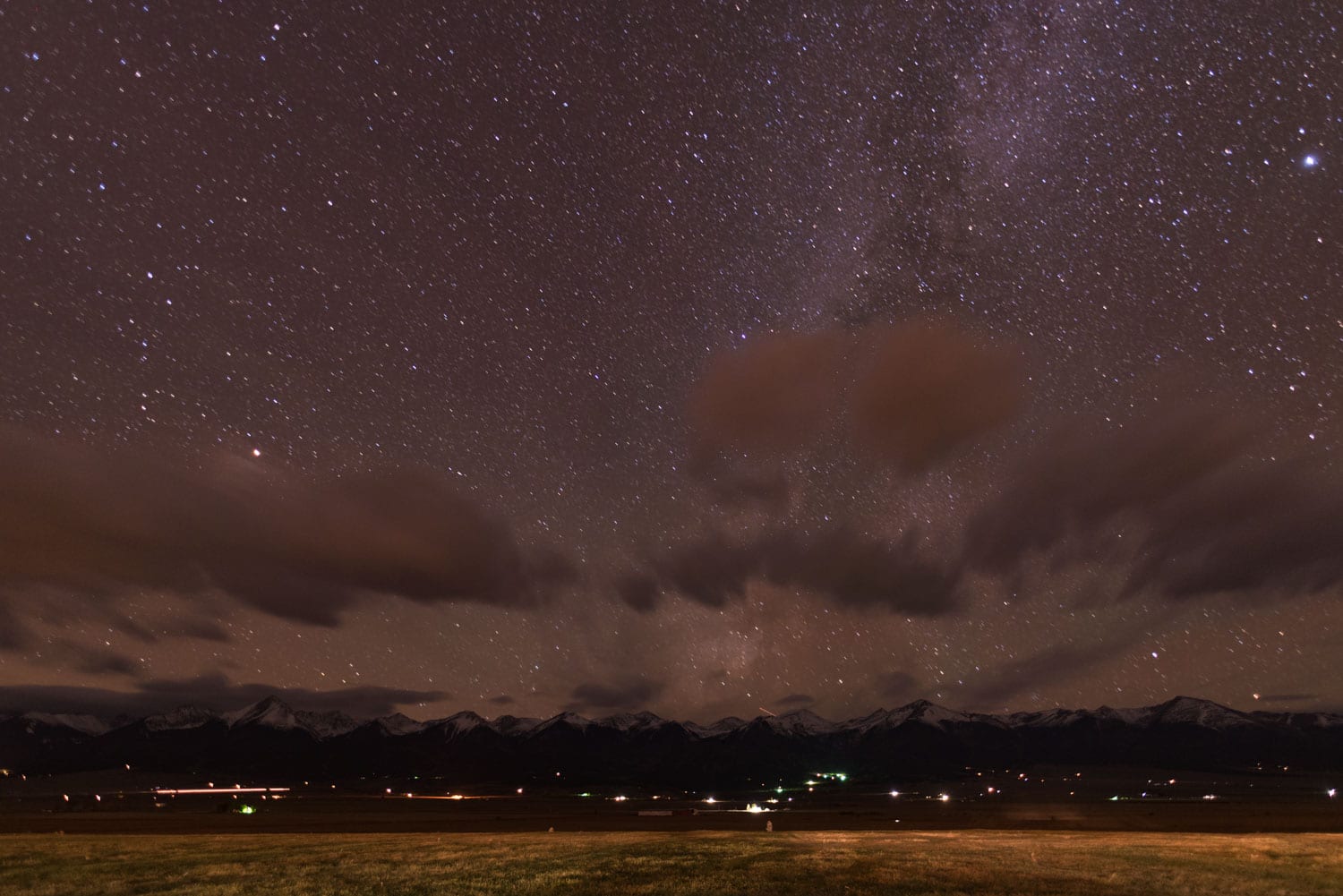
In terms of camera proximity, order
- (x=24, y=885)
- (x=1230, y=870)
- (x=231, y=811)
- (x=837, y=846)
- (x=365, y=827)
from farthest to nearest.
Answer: (x=231, y=811)
(x=365, y=827)
(x=837, y=846)
(x=1230, y=870)
(x=24, y=885)

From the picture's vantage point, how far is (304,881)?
3412 centimetres

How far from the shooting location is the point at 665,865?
122 ft

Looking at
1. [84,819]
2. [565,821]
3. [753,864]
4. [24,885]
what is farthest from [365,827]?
[753,864]

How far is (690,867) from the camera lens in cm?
3659

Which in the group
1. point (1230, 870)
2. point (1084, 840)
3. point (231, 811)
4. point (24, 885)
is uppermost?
point (24, 885)

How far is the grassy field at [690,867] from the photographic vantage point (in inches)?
1246

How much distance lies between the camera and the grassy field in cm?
3164

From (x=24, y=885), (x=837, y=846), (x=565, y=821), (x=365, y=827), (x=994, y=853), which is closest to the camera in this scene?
(x=24, y=885)

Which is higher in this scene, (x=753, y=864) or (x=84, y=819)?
(x=753, y=864)

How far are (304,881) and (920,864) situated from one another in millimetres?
28276

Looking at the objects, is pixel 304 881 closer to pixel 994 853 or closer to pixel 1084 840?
pixel 994 853

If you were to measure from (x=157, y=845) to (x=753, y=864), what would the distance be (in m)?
40.1

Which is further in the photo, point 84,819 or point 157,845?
point 84,819

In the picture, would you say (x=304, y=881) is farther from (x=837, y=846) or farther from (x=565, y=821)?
(x=565, y=821)
